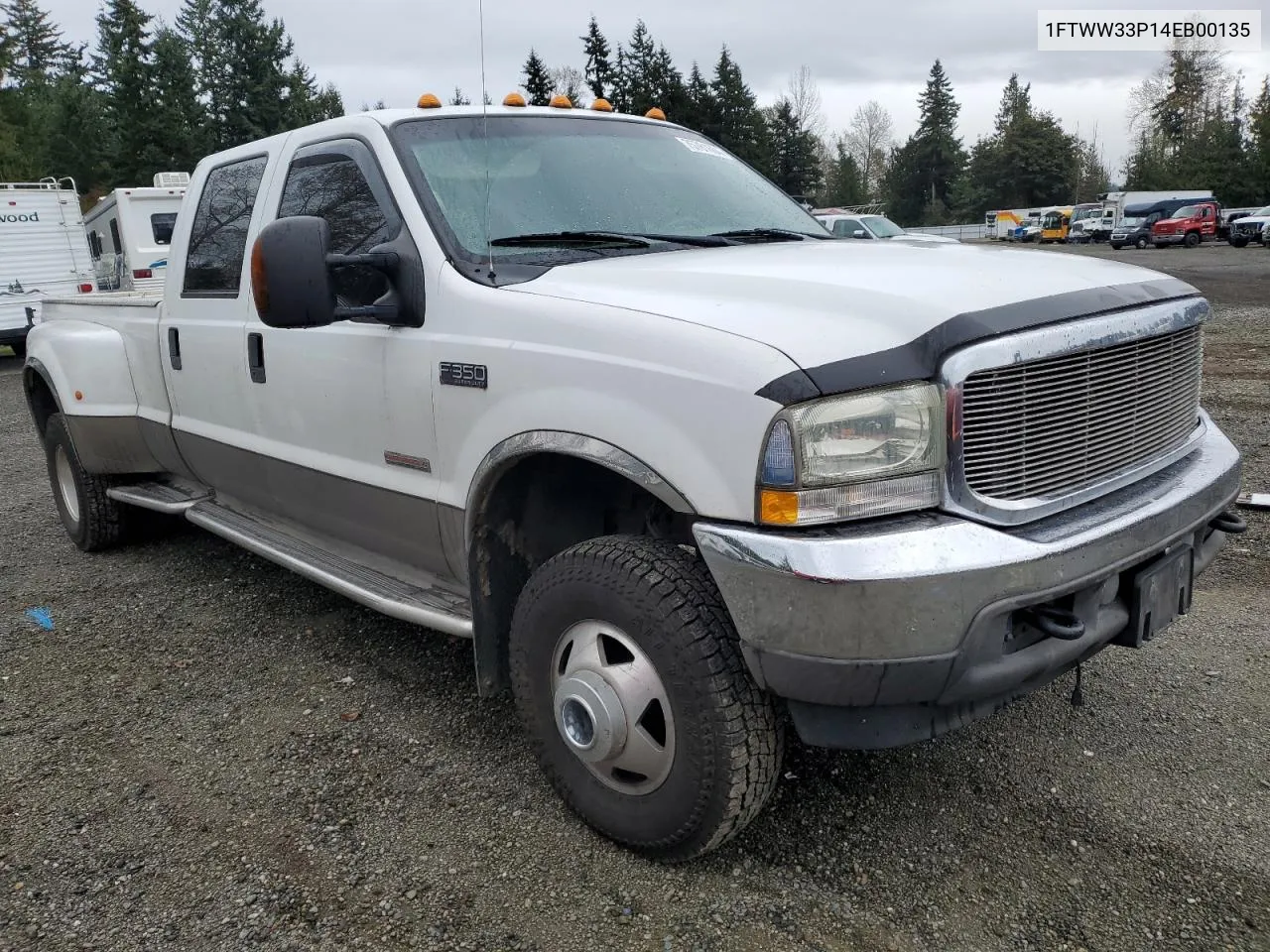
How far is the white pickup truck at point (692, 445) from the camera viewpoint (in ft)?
7.07

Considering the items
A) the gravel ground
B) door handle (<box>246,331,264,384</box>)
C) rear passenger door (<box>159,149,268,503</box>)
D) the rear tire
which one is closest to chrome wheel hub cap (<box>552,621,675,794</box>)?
the gravel ground

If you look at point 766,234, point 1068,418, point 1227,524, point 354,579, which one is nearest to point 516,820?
point 354,579

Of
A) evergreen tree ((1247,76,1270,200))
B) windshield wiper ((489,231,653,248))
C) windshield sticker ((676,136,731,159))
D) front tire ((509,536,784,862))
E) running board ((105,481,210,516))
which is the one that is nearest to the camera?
front tire ((509,536,784,862))

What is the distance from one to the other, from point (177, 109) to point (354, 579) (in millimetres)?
48018

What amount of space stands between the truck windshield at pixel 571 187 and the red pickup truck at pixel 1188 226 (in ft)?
136

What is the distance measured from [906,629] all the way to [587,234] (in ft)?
5.51

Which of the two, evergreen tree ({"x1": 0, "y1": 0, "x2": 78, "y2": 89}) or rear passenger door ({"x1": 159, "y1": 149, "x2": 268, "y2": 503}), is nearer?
rear passenger door ({"x1": 159, "y1": 149, "x2": 268, "y2": 503})

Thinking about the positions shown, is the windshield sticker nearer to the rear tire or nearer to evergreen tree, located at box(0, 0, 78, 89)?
the rear tire

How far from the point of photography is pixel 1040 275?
2598 millimetres

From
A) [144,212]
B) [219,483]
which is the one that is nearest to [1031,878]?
[219,483]

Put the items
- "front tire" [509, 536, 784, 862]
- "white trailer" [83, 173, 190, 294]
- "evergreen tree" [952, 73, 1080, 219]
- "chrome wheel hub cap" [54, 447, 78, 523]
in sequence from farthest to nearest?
"evergreen tree" [952, 73, 1080, 219] → "white trailer" [83, 173, 190, 294] → "chrome wheel hub cap" [54, 447, 78, 523] → "front tire" [509, 536, 784, 862]

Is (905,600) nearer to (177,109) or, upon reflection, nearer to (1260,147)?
(177,109)

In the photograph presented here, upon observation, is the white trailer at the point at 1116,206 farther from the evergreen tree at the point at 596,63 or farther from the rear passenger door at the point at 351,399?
the rear passenger door at the point at 351,399

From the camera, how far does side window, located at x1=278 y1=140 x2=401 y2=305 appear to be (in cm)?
324
